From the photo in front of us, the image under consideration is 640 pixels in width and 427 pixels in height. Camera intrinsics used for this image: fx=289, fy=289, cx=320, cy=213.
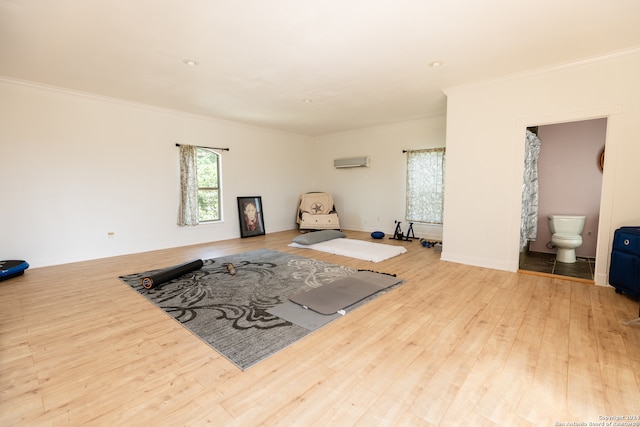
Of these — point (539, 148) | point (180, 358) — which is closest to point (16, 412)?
point (180, 358)

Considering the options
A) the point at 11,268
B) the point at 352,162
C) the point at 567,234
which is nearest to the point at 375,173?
the point at 352,162

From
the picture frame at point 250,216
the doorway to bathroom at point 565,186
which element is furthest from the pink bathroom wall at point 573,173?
the picture frame at point 250,216

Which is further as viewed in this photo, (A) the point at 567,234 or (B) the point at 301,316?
(A) the point at 567,234

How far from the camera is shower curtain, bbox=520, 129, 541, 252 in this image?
13.9ft

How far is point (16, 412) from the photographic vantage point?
4.95 feet

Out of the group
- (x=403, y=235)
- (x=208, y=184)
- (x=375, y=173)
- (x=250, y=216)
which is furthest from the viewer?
(x=375, y=173)

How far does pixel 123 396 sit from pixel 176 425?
0.46 metres

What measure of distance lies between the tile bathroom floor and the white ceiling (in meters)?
2.64

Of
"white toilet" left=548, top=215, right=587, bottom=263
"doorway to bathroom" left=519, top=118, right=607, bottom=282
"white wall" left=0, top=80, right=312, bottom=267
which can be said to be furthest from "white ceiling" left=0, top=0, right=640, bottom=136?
"white toilet" left=548, top=215, right=587, bottom=263

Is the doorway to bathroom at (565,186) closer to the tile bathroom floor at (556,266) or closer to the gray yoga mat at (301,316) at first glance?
the tile bathroom floor at (556,266)

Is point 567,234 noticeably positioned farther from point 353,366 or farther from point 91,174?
point 91,174

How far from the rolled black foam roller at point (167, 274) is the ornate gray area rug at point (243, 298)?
62 mm

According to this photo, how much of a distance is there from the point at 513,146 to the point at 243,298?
3.91m

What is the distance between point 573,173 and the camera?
4.68 m
